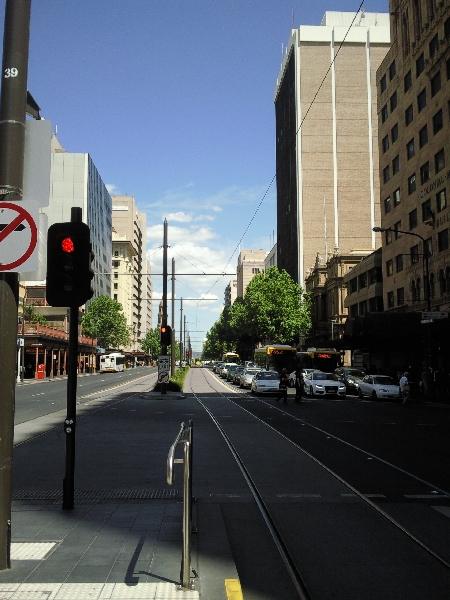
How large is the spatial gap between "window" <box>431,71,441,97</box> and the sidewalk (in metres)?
38.1

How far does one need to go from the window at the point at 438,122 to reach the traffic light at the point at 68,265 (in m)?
40.0

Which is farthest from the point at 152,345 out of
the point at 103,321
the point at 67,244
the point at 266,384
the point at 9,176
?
the point at 9,176

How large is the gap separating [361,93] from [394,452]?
296 feet

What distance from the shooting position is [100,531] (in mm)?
6359

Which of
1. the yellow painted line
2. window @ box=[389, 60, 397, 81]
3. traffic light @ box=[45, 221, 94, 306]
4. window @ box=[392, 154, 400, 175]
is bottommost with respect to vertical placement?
the yellow painted line

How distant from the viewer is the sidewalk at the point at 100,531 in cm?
475

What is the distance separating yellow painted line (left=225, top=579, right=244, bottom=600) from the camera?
467 centimetres

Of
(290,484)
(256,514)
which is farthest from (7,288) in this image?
(290,484)

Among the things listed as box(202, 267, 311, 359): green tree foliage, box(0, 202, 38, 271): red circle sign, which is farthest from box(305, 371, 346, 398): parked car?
box(202, 267, 311, 359): green tree foliage

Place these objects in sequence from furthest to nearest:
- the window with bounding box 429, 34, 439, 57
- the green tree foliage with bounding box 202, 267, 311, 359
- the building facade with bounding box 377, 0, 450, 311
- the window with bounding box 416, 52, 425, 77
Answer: the green tree foliage with bounding box 202, 267, 311, 359
the window with bounding box 416, 52, 425, 77
the window with bounding box 429, 34, 439, 57
the building facade with bounding box 377, 0, 450, 311

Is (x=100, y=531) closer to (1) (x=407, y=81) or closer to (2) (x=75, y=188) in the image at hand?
(1) (x=407, y=81)

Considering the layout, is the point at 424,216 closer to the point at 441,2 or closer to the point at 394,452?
the point at 441,2

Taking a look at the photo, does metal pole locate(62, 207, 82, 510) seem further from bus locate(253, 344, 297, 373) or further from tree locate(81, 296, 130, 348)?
tree locate(81, 296, 130, 348)

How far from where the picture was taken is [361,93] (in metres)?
94.5
